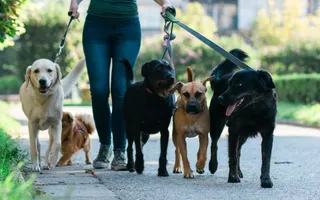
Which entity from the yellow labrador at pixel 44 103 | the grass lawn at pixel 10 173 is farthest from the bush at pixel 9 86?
the yellow labrador at pixel 44 103

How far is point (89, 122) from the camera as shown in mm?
9094

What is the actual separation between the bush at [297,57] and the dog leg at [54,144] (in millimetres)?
21140

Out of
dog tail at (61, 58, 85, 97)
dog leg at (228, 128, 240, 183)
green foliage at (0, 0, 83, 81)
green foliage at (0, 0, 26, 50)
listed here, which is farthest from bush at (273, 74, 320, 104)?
dog leg at (228, 128, 240, 183)

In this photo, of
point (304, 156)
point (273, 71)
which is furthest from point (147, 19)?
point (304, 156)

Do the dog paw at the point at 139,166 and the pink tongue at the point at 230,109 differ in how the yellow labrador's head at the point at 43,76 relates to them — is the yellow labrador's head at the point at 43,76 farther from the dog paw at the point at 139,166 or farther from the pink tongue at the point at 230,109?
the pink tongue at the point at 230,109

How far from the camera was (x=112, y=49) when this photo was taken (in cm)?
812

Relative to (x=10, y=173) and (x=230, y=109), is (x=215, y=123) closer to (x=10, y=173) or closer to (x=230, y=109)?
(x=230, y=109)

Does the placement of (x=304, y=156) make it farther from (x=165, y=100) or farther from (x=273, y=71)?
(x=273, y=71)

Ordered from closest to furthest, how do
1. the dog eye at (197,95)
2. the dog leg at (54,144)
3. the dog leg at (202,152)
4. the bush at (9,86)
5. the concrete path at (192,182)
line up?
the concrete path at (192,182)
the dog eye at (197,95)
the dog leg at (202,152)
the dog leg at (54,144)
the bush at (9,86)

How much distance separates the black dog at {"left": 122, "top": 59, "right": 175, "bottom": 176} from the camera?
23.7 ft

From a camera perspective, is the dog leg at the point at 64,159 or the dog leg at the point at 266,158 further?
the dog leg at the point at 64,159

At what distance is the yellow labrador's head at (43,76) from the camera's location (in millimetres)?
7805

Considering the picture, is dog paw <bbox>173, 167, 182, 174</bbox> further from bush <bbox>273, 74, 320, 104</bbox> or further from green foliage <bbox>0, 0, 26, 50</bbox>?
bush <bbox>273, 74, 320, 104</bbox>

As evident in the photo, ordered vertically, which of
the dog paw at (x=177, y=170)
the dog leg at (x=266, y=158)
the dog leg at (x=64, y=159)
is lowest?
the dog leg at (x=64, y=159)
